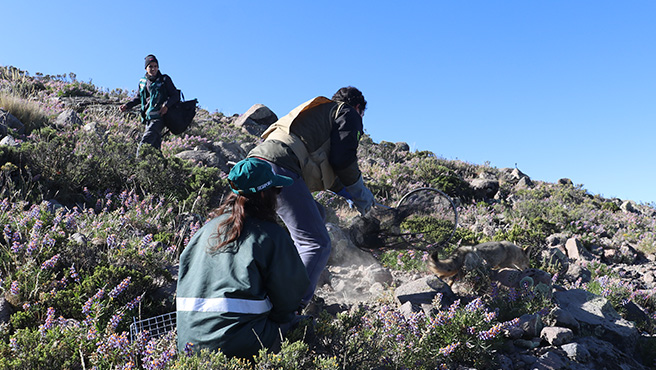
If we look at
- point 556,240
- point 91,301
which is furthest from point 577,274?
point 91,301

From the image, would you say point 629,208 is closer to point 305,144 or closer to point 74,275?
point 305,144

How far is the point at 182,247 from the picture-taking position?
598 centimetres

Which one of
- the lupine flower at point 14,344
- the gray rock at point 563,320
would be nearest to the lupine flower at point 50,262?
the lupine flower at point 14,344

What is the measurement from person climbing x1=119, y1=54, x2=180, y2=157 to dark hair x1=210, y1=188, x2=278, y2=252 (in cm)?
634

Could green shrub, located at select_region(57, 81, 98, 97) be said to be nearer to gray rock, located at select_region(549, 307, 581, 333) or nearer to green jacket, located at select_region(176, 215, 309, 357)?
green jacket, located at select_region(176, 215, 309, 357)

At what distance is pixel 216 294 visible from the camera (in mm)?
2818

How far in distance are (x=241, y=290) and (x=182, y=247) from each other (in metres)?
3.47

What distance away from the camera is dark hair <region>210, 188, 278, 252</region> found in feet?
9.45

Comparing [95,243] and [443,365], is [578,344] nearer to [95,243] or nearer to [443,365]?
[443,365]

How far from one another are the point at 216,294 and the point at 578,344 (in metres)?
3.21

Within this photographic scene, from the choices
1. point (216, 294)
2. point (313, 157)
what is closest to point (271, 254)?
point (216, 294)

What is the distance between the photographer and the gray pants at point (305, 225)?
3795 millimetres

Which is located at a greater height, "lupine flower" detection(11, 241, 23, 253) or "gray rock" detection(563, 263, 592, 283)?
"lupine flower" detection(11, 241, 23, 253)

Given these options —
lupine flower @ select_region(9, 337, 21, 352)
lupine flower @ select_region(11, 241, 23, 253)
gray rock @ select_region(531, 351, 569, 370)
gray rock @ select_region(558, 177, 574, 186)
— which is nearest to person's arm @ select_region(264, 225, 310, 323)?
lupine flower @ select_region(9, 337, 21, 352)
